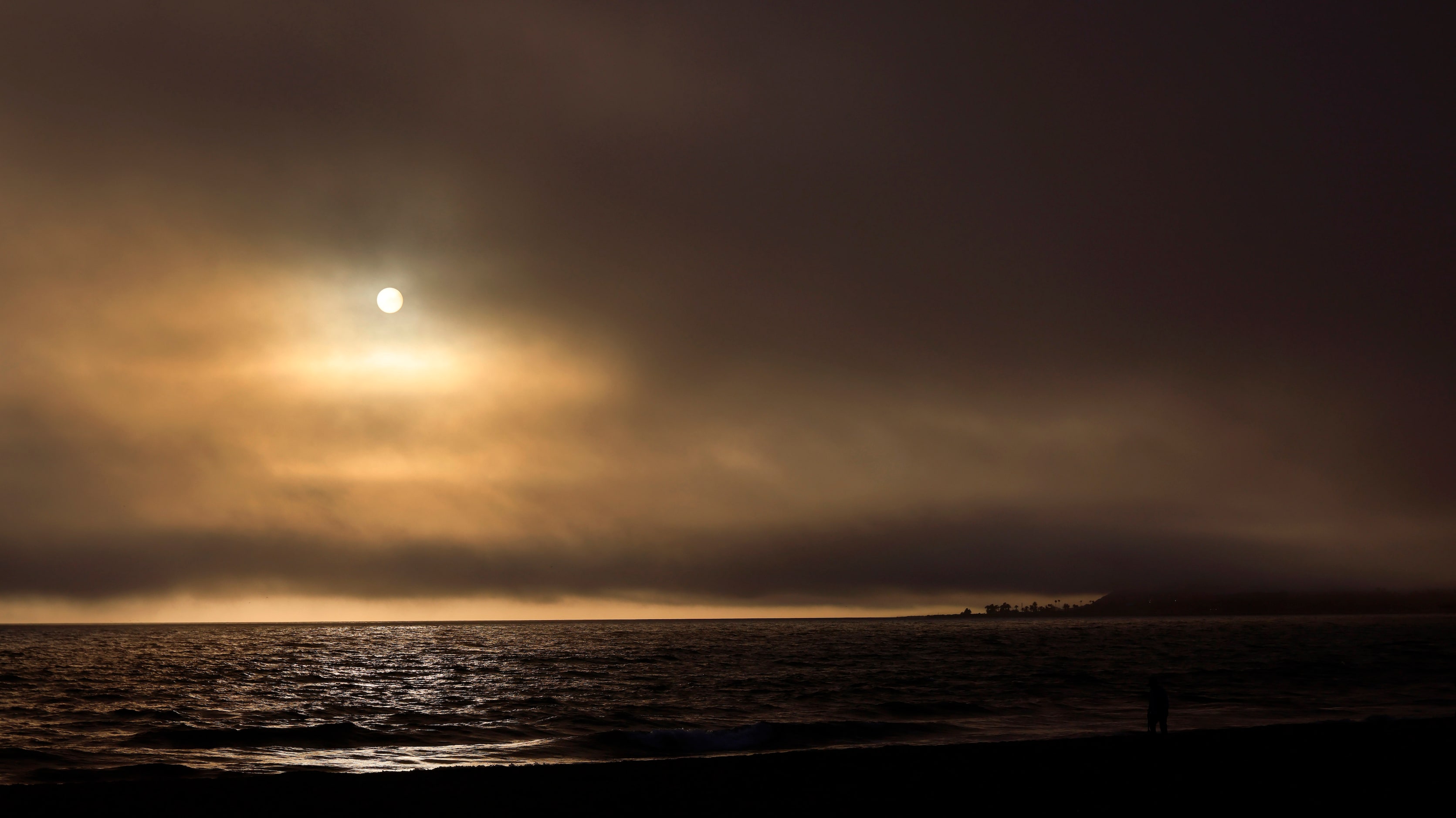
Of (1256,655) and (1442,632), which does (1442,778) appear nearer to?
(1256,655)

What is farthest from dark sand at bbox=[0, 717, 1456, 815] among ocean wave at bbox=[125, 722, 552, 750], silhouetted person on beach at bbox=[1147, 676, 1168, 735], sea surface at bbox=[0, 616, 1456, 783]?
ocean wave at bbox=[125, 722, 552, 750]

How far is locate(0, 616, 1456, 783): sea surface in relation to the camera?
34.2 metres

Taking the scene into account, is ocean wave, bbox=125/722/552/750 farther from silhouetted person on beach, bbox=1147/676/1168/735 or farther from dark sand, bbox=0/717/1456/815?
silhouetted person on beach, bbox=1147/676/1168/735

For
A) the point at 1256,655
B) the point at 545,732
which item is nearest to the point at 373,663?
the point at 545,732

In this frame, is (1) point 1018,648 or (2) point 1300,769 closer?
(2) point 1300,769

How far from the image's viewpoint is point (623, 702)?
51.1 metres

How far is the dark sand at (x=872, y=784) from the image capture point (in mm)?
19625

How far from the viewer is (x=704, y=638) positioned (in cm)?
18225

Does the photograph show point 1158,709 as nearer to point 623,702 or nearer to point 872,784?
point 872,784

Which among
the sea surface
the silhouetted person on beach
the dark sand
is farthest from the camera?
the sea surface

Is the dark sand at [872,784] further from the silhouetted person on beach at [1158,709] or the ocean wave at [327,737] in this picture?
the ocean wave at [327,737]

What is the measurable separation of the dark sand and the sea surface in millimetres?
6823

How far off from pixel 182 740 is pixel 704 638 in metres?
150

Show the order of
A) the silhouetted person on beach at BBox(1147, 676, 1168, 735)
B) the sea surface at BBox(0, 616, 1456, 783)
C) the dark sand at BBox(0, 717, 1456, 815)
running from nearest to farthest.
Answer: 1. the dark sand at BBox(0, 717, 1456, 815)
2. the silhouetted person on beach at BBox(1147, 676, 1168, 735)
3. the sea surface at BBox(0, 616, 1456, 783)
